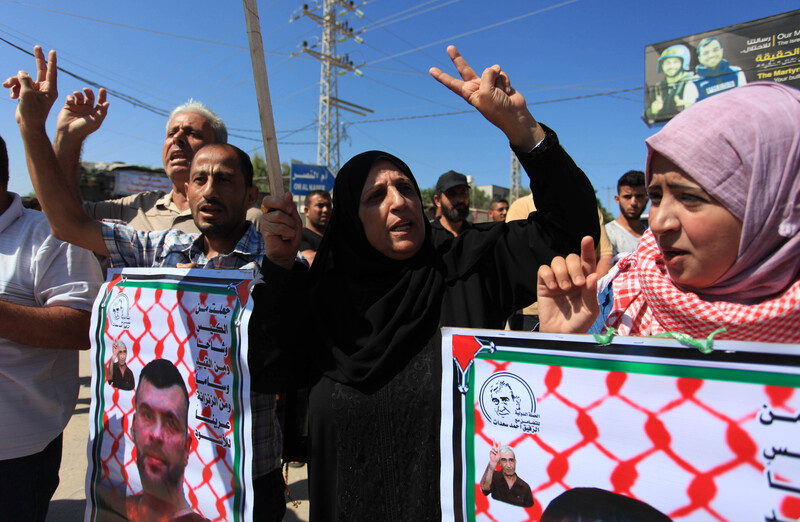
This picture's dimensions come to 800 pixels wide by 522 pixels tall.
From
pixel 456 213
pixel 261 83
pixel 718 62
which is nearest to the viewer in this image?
pixel 261 83

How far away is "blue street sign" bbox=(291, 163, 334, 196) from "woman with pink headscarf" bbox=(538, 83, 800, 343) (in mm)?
12590

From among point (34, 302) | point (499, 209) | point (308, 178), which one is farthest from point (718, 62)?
point (34, 302)

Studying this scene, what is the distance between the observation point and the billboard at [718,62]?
11.0 metres

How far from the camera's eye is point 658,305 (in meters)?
1.01

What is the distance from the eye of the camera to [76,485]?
123 inches

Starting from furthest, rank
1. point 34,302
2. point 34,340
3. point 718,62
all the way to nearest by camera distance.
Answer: point 718,62 < point 34,302 < point 34,340

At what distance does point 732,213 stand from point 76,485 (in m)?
4.10

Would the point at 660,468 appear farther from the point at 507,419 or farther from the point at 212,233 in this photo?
the point at 212,233

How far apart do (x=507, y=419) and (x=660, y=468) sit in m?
0.30

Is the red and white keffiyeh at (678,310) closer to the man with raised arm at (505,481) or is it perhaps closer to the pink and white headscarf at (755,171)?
the pink and white headscarf at (755,171)

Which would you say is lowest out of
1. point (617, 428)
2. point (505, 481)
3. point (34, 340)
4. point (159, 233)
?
point (505, 481)

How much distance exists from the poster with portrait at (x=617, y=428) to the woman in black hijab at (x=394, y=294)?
0.76 ft

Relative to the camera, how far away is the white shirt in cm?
165

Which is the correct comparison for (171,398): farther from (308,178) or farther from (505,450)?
(308,178)
